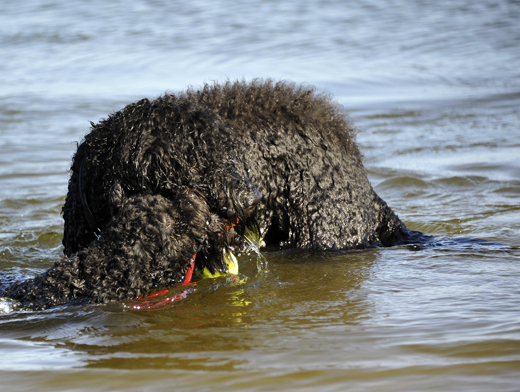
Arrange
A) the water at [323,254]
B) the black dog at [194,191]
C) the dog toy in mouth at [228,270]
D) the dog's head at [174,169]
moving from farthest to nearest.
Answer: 1. the dog toy in mouth at [228,270]
2. the dog's head at [174,169]
3. the black dog at [194,191]
4. the water at [323,254]

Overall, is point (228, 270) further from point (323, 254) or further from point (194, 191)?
point (323, 254)

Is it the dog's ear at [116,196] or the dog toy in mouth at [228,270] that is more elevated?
the dog's ear at [116,196]

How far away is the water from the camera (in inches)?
112

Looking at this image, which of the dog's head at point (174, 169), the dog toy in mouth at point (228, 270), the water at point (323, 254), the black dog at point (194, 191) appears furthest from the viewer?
the dog toy in mouth at point (228, 270)

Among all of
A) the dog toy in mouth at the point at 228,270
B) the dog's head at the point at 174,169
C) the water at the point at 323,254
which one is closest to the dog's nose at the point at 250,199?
the dog's head at the point at 174,169

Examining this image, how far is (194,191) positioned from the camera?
3.59 m

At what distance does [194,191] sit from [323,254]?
5.18 feet

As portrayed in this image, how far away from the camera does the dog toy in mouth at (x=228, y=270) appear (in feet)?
13.3

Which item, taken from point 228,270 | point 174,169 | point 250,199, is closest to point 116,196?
point 174,169

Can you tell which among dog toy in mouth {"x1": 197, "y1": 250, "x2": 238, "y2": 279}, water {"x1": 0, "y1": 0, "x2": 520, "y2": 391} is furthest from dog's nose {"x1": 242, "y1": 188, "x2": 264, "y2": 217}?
water {"x1": 0, "y1": 0, "x2": 520, "y2": 391}

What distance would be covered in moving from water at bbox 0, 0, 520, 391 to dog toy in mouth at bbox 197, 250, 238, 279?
0.29ft

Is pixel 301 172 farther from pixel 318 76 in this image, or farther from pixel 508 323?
pixel 318 76

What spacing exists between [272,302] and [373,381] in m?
1.24

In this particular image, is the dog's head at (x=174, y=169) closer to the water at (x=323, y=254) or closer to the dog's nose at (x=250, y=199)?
the dog's nose at (x=250, y=199)
